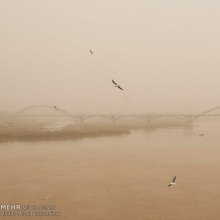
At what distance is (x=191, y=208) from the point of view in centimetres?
1295

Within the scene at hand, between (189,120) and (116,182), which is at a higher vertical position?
(189,120)

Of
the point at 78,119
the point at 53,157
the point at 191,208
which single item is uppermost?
the point at 78,119

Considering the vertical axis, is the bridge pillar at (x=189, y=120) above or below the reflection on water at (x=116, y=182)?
above

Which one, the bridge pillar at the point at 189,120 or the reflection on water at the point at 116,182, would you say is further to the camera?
the bridge pillar at the point at 189,120

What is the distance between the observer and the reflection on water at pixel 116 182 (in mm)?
12812

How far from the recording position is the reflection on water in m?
12.8

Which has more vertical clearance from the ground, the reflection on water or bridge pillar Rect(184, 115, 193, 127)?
bridge pillar Rect(184, 115, 193, 127)

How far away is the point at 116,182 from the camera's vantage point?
58.3ft

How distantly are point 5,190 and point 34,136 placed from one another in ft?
81.2

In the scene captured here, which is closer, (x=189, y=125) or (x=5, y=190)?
(x=5, y=190)

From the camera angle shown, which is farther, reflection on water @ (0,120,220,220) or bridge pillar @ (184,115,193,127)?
bridge pillar @ (184,115,193,127)

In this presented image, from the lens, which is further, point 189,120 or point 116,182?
A: point 189,120

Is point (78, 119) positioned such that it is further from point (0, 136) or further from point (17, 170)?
point (17, 170)

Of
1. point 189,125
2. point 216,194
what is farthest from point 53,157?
point 189,125
